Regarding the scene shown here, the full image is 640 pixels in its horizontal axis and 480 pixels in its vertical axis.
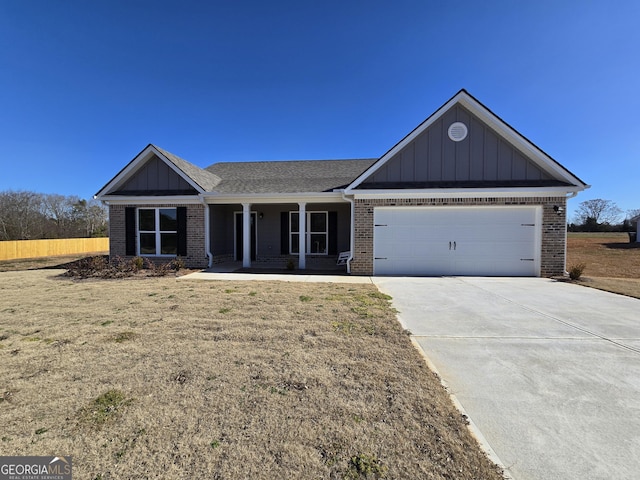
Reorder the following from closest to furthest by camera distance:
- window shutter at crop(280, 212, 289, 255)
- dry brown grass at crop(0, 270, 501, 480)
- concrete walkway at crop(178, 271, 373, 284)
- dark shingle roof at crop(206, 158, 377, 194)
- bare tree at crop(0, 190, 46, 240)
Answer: dry brown grass at crop(0, 270, 501, 480)
concrete walkway at crop(178, 271, 373, 284)
dark shingle roof at crop(206, 158, 377, 194)
window shutter at crop(280, 212, 289, 255)
bare tree at crop(0, 190, 46, 240)

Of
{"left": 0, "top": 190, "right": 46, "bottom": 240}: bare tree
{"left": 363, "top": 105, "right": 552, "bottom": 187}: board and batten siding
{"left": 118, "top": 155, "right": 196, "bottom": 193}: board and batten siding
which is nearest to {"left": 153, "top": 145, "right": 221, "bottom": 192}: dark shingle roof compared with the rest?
{"left": 118, "top": 155, "right": 196, "bottom": 193}: board and batten siding

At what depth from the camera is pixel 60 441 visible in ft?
6.90

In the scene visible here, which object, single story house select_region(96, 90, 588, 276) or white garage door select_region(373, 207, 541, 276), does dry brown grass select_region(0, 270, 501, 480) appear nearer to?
white garage door select_region(373, 207, 541, 276)

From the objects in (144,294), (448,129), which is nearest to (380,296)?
(144,294)

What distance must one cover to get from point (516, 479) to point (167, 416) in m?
2.52

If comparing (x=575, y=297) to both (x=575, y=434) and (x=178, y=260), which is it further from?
(x=178, y=260)

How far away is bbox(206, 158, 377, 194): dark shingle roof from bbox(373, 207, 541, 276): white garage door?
9.91 ft

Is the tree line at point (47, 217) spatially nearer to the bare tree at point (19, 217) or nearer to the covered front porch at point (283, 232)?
the bare tree at point (19, 217)

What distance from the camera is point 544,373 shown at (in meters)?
3.19

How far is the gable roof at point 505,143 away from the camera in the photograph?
9383 mm

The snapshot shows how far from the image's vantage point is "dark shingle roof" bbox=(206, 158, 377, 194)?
12.0 m

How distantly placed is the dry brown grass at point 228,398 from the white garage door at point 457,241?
5.17 meters

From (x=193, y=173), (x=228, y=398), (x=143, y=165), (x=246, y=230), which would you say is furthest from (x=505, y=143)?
(x=143, y=165)

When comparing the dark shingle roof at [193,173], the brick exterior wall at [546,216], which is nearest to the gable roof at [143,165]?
the dark shingle roof at [193,173]
